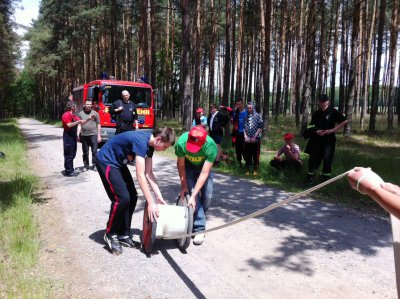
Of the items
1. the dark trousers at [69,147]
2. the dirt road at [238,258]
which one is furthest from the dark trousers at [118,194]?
the dark trousers at [69,147]

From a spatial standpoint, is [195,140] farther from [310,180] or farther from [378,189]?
[310,180]

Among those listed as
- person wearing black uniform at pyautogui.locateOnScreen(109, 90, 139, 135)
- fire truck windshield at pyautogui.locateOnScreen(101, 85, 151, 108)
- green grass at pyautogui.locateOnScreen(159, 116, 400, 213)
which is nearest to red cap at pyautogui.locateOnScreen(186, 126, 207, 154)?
green grass at pyautogui.locateOnScreen(159, 116, 400, 213)

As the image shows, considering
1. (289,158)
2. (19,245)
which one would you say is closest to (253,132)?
(289,158)

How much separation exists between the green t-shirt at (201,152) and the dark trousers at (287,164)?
498 centimetres

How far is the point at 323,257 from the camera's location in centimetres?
436

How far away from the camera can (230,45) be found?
24.7 metres

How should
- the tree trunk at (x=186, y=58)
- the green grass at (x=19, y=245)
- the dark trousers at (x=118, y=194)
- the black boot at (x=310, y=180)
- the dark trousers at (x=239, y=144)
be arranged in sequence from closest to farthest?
1. the green grass at (x=19, y=245)
2. the dark trousers at (x=118, y=194)
3. the black boot at (x=310, y=180)
4. the dark trousers at (x=239, y=144)
5. the tree trunk at (x=186, y=58)

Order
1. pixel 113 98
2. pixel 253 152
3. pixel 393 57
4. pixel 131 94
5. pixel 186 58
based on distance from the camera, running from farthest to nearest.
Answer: pixel 393 57
pixel 186 58
pixel 131 94
pixel 113 98
pixel 253 152

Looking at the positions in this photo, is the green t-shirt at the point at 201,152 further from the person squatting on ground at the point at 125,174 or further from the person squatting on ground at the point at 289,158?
the person squatting on ground at the point at 289,158

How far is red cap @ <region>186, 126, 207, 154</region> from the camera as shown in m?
4.31

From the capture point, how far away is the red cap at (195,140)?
4.31 metres

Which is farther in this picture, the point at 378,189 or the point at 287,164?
the point at 287,164

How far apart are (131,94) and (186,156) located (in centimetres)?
1108

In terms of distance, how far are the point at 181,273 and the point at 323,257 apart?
1717 millimetres
